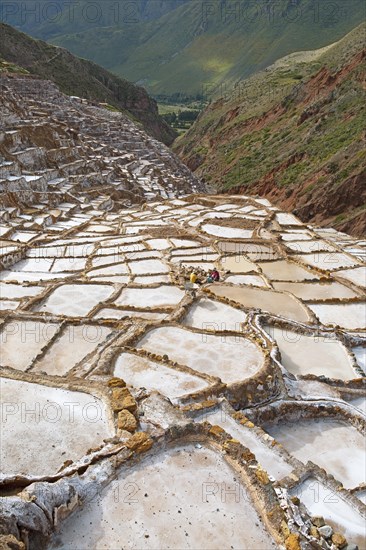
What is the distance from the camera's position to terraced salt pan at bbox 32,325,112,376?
9.66 meters

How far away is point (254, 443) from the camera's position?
7129 mm

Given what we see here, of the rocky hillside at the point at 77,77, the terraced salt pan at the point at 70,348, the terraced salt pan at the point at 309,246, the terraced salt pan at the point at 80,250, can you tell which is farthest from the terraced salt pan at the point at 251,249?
the rocky hillside at the point at 77,77

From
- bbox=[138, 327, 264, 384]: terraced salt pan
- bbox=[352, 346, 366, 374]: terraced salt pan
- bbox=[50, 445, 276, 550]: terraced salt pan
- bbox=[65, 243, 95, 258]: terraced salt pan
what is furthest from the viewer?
bbox=[65, 243, 95, 258]: terraced salt pan

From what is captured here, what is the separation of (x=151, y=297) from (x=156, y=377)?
5753 mm

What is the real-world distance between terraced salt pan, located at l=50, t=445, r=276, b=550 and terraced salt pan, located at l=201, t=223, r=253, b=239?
18.3 meters

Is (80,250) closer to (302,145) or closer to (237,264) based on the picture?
(237,264)

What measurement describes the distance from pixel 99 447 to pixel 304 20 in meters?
170

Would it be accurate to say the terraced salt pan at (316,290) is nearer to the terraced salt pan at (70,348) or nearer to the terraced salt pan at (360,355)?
the terraced salt pan at (360,355)

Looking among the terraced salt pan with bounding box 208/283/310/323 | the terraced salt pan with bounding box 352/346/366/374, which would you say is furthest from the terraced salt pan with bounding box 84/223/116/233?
the terraced salt pan with bounding box 352/346/366/374

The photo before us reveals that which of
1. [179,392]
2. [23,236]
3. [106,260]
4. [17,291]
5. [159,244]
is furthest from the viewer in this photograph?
[23,236]

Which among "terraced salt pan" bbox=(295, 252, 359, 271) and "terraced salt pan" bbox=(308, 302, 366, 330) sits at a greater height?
"terraced salt pan" bbox=(308, 302, 366, 330)

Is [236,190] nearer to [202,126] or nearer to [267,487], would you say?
[202,126]

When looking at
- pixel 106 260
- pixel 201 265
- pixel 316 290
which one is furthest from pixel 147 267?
pixel 316 290

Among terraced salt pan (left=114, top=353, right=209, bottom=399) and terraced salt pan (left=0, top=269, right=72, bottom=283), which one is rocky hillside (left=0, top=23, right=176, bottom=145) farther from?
terraced salt pan (left=114, top=353, right=209, bottom=399)
